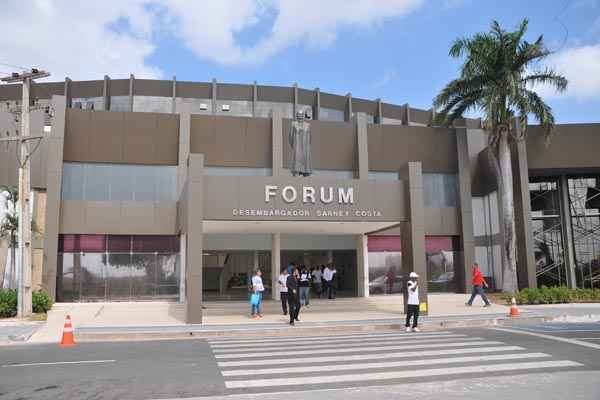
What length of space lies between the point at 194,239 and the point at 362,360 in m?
8.39

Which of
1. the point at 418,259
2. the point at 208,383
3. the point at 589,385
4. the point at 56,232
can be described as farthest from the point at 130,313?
the point at 589,385

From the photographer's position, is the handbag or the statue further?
the statue

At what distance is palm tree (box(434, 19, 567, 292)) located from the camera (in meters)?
24.9

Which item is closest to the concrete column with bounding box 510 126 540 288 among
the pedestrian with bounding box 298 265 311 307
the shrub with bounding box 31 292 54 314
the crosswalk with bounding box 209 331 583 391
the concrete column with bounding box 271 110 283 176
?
the pedestrian with bounding box 298 265 311 307

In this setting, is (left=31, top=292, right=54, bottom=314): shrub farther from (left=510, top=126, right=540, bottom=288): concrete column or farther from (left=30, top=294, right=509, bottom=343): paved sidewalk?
(left=510, top=126, right=540, bottom=288): concrete column

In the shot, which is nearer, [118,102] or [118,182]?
[118,182]

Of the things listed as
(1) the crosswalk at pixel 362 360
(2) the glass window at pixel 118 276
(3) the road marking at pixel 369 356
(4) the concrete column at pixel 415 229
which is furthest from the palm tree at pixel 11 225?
(3) the road marking at pixel 369 356

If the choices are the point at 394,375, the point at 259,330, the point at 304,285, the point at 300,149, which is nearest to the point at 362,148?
the point at 300,149

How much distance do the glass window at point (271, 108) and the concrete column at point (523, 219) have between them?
66.4ft

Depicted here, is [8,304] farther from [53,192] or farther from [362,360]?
[362,360]

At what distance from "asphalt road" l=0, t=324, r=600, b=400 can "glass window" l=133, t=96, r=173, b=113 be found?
3081cm

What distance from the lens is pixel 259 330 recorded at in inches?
607

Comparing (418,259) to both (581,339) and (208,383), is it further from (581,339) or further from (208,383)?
(208,383)

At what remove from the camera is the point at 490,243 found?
96.5 feet
